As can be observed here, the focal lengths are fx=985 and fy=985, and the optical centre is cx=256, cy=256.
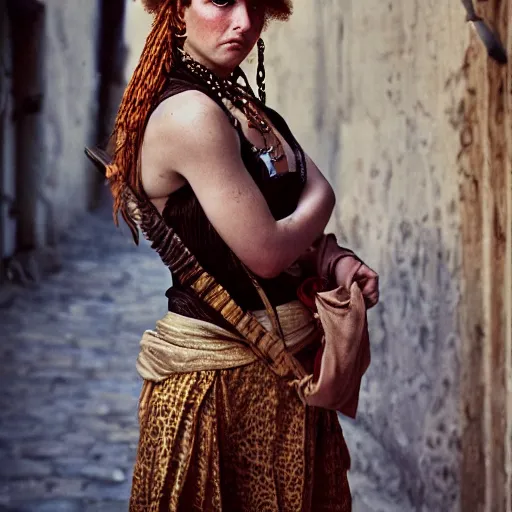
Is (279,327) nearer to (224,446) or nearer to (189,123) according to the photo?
(224,446)

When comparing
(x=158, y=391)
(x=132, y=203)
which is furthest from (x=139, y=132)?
(x=158, y=391)

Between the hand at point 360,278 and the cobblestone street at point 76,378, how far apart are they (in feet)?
5.64

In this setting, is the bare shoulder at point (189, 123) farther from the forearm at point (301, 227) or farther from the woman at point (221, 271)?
the forearm at point (301, 227)

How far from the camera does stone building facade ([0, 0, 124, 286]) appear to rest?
593cm

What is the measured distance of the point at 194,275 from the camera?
1559mm

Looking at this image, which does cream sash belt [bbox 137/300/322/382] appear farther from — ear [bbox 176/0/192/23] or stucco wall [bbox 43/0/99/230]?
stucco wall [bbox 43/0/99/230]

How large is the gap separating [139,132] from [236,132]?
0.16 metres

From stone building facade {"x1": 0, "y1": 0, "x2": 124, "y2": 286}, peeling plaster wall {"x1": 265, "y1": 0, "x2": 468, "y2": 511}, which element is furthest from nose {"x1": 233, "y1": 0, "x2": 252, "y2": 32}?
stone building facade {"x1": 0, "y1": 0, "x2": 124, "y2": 286}

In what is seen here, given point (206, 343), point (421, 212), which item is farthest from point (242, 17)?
point (421, 212)

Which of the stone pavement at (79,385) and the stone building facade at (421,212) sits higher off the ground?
the stone building facade at (421,212)

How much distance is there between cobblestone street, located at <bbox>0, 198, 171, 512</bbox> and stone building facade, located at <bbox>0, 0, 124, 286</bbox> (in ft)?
0.87

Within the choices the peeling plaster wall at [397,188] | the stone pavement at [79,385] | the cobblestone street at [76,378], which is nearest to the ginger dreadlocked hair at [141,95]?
the peeling plaster wall at [397,188]

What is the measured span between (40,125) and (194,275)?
16.2 feet

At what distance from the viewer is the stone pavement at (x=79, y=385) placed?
3.19 meters
